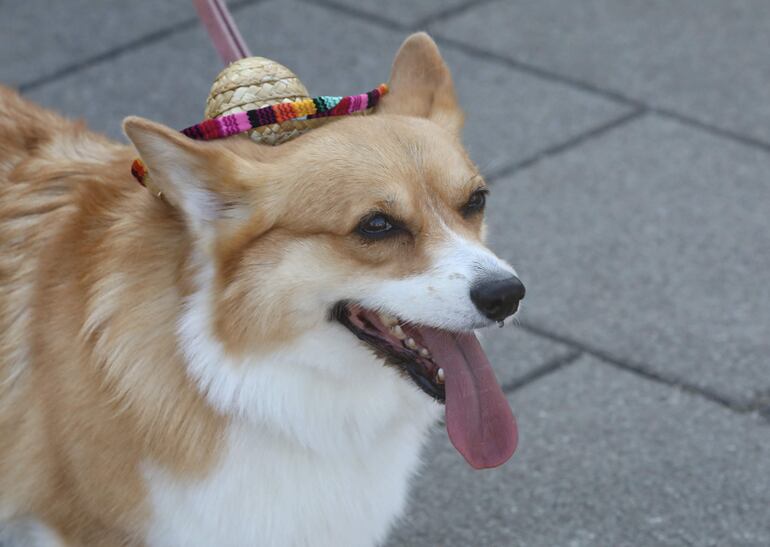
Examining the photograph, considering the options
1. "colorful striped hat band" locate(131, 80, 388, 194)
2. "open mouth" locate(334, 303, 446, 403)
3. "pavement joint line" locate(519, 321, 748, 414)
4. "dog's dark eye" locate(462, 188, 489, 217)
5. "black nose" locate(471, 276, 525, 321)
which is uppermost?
"colorful striped hat band" locate(131, 80, 388, 194)

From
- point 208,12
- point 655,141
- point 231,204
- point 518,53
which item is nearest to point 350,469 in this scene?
point 231,204

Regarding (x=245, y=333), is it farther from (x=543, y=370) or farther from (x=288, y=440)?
(x=543, y=370)

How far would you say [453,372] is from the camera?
2865 mm

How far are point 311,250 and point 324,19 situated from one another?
412cm

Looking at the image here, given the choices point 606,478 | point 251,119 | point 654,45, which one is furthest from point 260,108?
point 654,45

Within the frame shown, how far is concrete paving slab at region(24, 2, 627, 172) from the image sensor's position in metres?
5.71

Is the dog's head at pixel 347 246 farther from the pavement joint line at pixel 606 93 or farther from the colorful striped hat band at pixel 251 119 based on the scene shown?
the pavement joint line at pixel 606 93

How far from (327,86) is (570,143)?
4.12ft

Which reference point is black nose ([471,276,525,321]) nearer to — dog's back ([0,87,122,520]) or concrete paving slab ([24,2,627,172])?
dog's back ([0,87,122,520])

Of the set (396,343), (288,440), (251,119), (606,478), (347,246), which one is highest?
(251,119)

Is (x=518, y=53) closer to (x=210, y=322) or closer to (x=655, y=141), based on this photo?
(x=655, y=141)

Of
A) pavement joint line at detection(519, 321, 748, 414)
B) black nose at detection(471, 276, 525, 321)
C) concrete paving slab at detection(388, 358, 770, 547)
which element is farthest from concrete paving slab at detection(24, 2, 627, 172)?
black nose at detection(471, 276, 525, 321)

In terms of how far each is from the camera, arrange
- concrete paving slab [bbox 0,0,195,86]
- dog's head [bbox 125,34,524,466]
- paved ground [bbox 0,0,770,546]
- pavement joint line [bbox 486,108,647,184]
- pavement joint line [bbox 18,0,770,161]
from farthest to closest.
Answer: concrete paving slab [bbox 0,0,195,86], pavement joint line [bbox 18,0,770,161], pavement joint line [bbox 486,108,647,184], paved ground [bbox 0,0,770,546], dog's head [bbox 125,34,524,466]

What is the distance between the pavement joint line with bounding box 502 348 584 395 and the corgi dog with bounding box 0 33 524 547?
4.10ft
